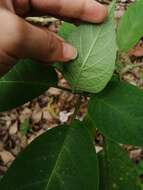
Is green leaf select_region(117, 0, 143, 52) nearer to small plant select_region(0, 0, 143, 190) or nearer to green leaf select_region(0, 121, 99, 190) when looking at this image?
small plant select_region(0, 0, 143, 190)

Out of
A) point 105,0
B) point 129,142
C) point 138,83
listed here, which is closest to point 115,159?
point 129,142

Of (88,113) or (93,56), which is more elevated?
(93,56)

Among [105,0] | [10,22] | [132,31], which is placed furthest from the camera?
[105,0]

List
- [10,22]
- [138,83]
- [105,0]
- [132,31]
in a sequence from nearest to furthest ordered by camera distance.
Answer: [10,22]
[132,31]
[138,83]
[105,0]

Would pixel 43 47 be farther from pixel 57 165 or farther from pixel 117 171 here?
pixel 117 171

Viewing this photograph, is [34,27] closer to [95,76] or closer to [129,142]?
[95,76]

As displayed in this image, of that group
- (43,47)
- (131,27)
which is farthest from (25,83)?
(131,27)

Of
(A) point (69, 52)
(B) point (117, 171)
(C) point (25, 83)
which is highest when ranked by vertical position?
(A) point (69, 52)
